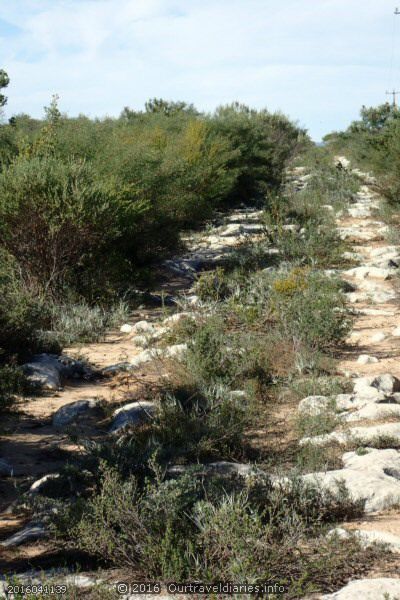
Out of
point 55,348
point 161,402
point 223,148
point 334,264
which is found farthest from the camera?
point 223,148

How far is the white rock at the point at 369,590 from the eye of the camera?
3.05 metres

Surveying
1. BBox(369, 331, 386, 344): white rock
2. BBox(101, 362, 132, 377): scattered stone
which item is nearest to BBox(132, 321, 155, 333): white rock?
BBox(101, 362, 132, 377): scattered stone

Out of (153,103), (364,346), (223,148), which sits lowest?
(364,346)

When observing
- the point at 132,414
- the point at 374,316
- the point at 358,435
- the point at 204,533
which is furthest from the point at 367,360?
the point at 204,533

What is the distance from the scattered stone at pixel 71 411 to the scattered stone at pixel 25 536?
2312 mm

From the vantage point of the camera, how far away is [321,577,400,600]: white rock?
10.0 feet

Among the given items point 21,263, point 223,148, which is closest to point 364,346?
point 21,263

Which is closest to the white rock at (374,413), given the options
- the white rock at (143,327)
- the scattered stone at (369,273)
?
the white rock at (143,327)

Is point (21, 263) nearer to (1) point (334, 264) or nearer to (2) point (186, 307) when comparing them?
(2) point (186, 307)

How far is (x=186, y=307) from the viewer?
9.77 m

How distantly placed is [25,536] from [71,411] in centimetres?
262

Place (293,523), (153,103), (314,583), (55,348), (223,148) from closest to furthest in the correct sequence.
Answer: (314,583)
(293,523)
(55,348)
(223,148)
(153,103)

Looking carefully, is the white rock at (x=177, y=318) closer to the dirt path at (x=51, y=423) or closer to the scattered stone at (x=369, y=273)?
the dirt path at (x=51, y=423)

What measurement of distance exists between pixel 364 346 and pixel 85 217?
429 centimetres
